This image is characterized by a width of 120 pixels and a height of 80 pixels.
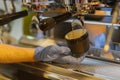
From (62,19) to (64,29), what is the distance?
0.14m

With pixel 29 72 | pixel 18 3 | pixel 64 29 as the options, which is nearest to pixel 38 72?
pixel 29 72

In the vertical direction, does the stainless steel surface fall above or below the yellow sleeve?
below

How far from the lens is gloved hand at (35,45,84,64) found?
78cm

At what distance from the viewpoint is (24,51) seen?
0.84m

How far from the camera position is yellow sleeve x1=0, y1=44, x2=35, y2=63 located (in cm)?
83

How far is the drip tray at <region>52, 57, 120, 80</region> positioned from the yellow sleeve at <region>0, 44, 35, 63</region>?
116mm

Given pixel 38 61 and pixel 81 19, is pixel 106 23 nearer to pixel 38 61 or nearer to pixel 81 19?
pixel 81 19

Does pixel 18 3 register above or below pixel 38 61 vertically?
above

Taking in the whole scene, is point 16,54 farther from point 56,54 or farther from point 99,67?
point 99,67

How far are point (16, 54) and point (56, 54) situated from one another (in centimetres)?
17

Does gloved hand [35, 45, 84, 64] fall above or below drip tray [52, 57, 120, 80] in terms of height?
above

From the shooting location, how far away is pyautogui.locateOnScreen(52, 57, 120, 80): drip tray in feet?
2.44

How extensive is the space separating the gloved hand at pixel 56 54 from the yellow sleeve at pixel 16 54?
0.10ft

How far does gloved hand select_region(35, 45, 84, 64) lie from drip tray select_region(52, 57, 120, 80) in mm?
27
